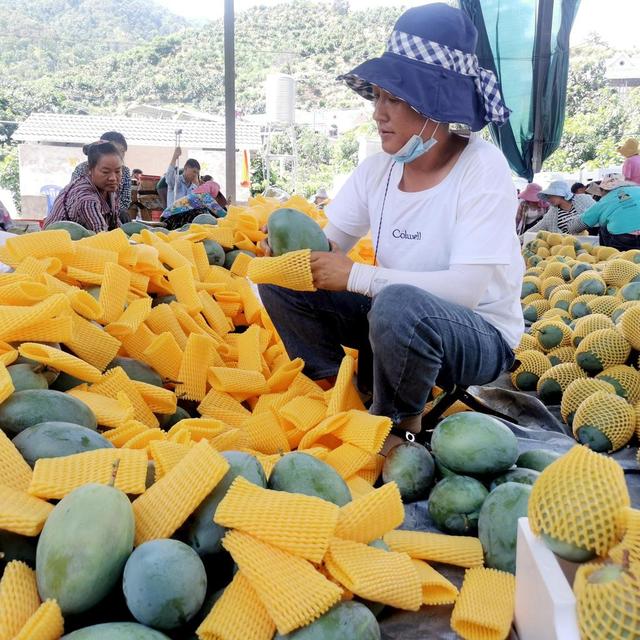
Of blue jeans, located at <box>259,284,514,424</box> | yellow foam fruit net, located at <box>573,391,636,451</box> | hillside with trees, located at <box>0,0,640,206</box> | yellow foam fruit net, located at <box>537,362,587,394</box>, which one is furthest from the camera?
hillside with trees, located at <box>0,0,640,206</box>

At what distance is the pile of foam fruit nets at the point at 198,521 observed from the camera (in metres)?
0.99

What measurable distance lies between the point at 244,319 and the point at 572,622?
2483 millimetres

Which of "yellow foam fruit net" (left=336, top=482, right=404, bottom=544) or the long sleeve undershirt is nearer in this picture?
"yellow foam fruit net" (left=336, top=482, right=404, bottom=544)

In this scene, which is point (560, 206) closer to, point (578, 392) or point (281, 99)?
point (578, 392)

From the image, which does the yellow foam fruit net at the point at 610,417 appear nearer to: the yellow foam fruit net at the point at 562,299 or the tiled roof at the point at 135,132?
the yellow foam fruit net at the point at 562,299

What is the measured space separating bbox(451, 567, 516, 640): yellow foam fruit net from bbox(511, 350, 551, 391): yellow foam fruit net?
5.69 ft

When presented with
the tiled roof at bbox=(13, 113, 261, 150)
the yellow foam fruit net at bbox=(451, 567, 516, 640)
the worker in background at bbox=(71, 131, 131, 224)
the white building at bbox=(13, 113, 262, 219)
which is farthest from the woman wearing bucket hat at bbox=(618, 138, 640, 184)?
the tiled roof at bbox=(13, 113, 261, 150)

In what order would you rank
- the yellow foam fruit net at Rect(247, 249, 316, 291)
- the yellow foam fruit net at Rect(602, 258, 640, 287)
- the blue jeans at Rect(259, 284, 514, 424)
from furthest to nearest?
the yellow foam fruit net at Rect(602, 258, 640, 287) < the yellow foam fruit net at Rect(247, 249, 316, 291) < the blue jeans at Rect(259, 284, 514, 424)

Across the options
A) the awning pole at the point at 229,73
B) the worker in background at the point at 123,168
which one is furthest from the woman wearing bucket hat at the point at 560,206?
the worker in background at the point at 123,168

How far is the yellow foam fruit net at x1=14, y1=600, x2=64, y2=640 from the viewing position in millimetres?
916

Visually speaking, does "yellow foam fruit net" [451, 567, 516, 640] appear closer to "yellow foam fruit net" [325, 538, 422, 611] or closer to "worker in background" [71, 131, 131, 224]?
"yellow foam fruit net" [325, 538, 422, 611]

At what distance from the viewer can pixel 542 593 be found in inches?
36.0

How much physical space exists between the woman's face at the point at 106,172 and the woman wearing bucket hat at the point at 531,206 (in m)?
6.27

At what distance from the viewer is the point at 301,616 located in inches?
39.0
